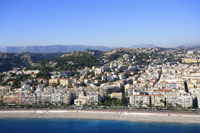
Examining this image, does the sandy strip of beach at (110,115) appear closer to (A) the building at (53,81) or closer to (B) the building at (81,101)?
(B) the building at (81,101)

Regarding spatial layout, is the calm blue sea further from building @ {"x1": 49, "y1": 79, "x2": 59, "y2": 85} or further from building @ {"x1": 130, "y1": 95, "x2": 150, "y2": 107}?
building @ {"x1": 49, "y1": 79, "x2": 59, "y2": 85}

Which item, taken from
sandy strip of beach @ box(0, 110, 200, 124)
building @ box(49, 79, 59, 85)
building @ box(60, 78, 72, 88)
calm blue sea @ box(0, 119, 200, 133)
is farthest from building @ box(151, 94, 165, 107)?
building @ box(49, 79, 59, 85)

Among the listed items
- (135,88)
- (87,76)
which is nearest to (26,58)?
(87,76)

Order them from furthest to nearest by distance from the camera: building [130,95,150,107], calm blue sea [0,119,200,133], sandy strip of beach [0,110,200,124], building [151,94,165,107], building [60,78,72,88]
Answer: building [60,78,72,88], building [130,95,150,107], building [151,94,165,107], sandy strip of beach [0,110,200,124], calm blue sea [0,119,200,133]

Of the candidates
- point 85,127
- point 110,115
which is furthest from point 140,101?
point 85,127

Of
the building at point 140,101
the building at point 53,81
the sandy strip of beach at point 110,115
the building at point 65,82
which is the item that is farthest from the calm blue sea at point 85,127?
the building at point 53,81

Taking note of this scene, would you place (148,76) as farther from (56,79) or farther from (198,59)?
(198,59)
